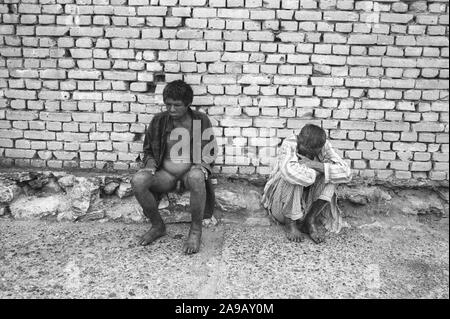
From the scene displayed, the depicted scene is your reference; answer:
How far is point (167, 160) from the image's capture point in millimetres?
3799

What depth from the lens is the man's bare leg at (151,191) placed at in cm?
350

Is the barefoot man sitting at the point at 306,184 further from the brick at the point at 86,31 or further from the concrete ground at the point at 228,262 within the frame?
the brick at the point at 86,31

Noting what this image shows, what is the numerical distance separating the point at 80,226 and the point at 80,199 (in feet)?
0.87

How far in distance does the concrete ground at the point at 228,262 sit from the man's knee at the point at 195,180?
544 millimetres

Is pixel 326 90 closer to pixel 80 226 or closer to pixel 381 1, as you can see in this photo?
pixel 381 1

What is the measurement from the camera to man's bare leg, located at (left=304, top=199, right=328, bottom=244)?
3.68 metres

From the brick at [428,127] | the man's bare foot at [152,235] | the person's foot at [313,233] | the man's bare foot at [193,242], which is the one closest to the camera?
the man's bare foot at [193,242]

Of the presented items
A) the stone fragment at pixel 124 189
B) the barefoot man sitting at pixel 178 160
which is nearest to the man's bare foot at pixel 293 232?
the barefoot man sitting at pixel 178 160

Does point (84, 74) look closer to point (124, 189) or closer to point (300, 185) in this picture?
point (124, 189)

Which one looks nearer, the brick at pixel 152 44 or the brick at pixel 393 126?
the brick at pixel 152 44

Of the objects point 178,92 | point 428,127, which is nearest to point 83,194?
point 178,92

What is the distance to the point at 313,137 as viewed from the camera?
3.52 metres
